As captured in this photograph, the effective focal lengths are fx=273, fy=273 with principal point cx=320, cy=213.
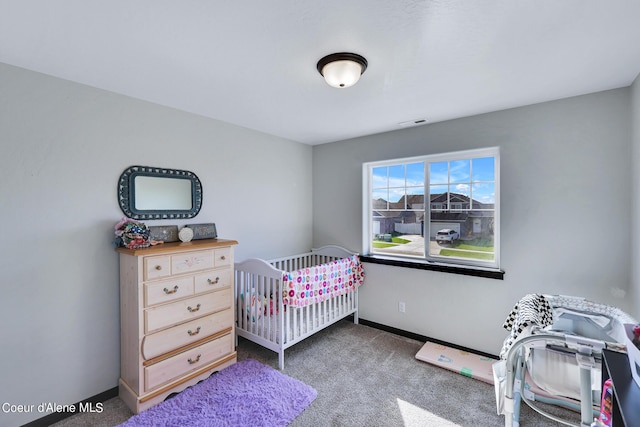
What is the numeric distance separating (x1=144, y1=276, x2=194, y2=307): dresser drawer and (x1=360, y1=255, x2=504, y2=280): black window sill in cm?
198

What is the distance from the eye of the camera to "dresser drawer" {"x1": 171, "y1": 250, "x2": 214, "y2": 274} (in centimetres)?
208

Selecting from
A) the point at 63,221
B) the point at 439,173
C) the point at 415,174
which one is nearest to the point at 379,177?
the point at 415,174

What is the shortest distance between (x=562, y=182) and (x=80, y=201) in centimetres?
375

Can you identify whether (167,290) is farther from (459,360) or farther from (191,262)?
(459,360)

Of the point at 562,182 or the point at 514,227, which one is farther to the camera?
the point at 514,227

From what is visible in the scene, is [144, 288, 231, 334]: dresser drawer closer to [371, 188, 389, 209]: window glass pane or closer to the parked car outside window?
[371, 188, 389, 209]: window glass pane

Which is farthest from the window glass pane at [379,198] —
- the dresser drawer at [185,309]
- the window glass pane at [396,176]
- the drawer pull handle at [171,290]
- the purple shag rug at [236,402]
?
the drawer pull handle at [171,290]

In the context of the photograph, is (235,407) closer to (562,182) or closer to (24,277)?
(24,277)

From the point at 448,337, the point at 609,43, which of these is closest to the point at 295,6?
the point at 609,43

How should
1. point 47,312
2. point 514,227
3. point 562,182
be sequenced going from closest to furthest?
point 47,312, point 562,182, point 514,227

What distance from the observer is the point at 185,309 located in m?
2.13

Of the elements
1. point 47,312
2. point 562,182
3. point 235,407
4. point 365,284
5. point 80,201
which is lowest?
point 235,407

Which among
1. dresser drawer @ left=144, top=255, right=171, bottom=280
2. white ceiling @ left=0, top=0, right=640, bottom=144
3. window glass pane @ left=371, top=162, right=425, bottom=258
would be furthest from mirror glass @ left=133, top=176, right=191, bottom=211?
window glass pane @ left=371, top=162, right=425, bottom=258

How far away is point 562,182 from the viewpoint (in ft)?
7.36
